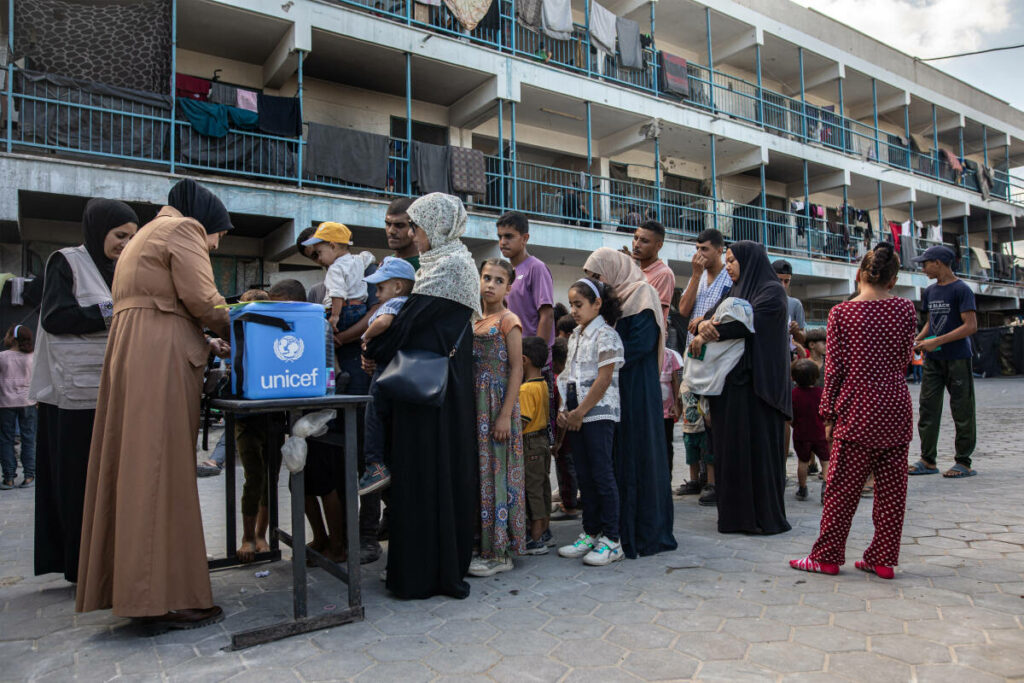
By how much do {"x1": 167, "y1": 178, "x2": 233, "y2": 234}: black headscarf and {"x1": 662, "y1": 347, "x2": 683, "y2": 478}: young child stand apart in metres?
3.18

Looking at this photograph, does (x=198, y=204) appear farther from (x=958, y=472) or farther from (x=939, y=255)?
(x=958, y=472)

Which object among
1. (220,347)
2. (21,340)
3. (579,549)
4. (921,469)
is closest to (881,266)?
(579,549)

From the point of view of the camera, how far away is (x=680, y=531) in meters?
4.19

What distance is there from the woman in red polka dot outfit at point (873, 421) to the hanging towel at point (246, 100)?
9755 mm

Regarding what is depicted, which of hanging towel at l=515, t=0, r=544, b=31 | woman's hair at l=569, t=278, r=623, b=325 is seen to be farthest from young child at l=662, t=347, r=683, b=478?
hanging towel at l=515, t=0, r=544, b=31

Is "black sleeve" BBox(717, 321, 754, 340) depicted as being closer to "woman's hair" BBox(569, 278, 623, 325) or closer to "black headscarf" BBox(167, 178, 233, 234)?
"woman's hair" BBox(569, 278, 623, 325)

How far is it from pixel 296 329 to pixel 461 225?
3.12 ft

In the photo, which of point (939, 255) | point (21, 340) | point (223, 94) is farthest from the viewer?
point (223, 94)

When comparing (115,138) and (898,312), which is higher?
(115,138)

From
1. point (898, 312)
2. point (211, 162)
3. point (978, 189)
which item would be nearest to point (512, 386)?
point (898, 312)

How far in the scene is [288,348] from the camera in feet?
9.12

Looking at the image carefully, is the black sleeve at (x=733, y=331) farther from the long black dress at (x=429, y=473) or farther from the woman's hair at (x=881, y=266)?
the long black dress at (x=429, y=473)

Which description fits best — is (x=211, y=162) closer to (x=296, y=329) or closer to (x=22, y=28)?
(x=22, y=28)

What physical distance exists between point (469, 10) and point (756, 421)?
11031 mm
